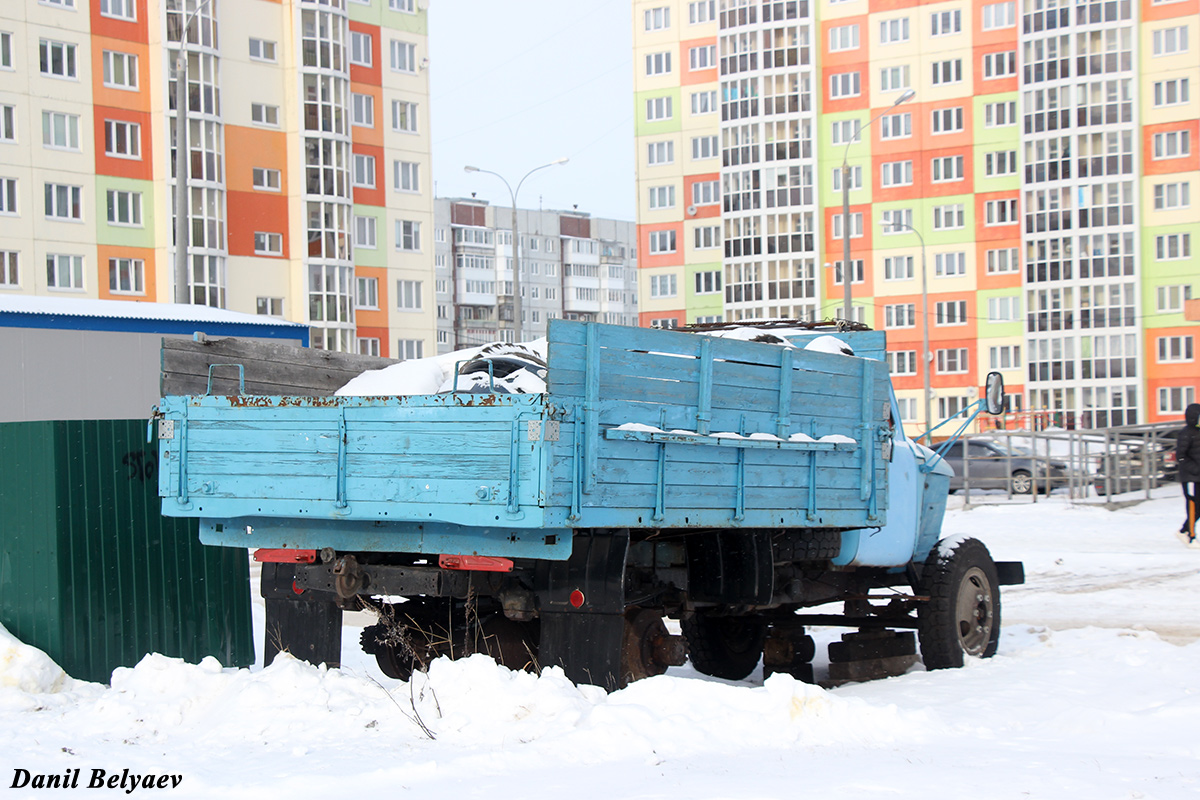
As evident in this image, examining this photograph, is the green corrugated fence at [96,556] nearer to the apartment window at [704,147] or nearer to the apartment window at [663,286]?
the apartment window at [704,147]

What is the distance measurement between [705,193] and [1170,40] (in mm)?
25423

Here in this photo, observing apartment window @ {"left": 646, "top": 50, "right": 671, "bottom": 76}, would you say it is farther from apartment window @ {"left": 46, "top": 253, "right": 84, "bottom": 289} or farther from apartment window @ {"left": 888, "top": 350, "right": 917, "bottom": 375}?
apartment window @ {"left": 46, "top": 253, "right": 84, "bottom": 289}

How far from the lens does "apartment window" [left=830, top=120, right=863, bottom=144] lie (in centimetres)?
6844

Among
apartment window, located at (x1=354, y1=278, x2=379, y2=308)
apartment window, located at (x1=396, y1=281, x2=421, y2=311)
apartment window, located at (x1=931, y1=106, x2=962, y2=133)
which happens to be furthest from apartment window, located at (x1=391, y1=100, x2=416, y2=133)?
apartment window, located at (x1=931, y1=106, x2=962, y2=133)

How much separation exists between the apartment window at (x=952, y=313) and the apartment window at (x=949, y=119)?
8.50 metres

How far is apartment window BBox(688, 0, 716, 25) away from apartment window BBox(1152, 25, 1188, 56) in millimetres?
23658

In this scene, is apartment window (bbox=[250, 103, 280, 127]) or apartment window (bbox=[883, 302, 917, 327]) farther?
apartment window (bbox=[883, 302, 917, 327])

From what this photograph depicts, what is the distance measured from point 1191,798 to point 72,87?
2036 inches

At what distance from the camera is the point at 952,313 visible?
66312 mm

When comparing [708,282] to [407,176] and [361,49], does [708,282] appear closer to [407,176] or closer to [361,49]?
[407,176]

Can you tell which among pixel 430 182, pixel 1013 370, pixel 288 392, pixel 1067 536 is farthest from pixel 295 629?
pixel 1013 370

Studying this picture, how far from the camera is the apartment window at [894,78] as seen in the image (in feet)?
219

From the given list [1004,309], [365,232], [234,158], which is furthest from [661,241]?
[234,158]

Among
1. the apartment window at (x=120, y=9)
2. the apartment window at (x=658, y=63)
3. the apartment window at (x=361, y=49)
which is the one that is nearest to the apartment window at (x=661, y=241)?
the apartment window at (x=658, y=63)
